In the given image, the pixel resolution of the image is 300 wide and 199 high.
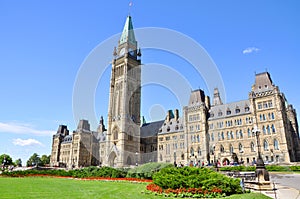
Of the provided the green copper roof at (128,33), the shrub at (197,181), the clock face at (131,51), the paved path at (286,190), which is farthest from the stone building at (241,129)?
the shrub at (197,181)

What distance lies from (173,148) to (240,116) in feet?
78.4

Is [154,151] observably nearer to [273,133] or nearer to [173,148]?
[173,148]

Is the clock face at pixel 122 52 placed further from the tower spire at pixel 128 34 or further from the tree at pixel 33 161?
the tree at pixel 33 161

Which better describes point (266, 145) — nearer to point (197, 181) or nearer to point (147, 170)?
point (147, 170)

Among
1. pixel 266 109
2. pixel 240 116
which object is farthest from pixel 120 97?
pixel 266 109

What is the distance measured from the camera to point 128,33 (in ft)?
287

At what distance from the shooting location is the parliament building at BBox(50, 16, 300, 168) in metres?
50.9

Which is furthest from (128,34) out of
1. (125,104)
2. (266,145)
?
(266,145)

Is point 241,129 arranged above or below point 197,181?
above

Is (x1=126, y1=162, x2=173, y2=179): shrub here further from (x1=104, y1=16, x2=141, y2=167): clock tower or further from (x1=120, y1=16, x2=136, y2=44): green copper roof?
(x1=120, y1=16, x2=136, y2=44): green copper roof

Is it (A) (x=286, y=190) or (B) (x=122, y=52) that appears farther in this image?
(B) (x=122, y=52)

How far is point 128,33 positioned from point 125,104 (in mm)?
29666

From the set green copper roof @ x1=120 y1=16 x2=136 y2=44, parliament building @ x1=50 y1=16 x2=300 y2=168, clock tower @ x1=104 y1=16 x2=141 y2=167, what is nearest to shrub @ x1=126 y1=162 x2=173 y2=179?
parliament building @ x1=50 y1=16 x2=300 y2=168

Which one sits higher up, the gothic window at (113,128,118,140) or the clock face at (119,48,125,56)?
the clock face at (119,48,125,56)
